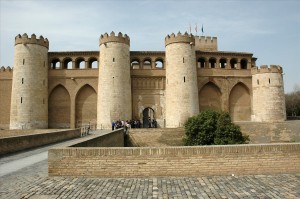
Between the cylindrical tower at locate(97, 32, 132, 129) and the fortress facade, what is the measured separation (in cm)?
9

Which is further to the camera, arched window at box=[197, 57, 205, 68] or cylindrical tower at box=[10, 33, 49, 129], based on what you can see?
arched window at box=[197, 57, 205, 68]

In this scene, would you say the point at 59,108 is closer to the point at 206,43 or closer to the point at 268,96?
the point at 206,43

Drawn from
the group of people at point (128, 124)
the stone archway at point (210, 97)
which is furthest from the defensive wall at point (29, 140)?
the stone archway at point (210, 97)

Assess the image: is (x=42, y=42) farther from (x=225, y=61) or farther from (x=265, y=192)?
(x=265, y=192)

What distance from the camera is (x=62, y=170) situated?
6805 millimetres

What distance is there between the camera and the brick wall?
22.4 ft

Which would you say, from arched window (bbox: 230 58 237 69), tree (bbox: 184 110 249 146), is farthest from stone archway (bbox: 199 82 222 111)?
tree (bbox: 184 110 249 146)

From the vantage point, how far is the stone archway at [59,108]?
89.0 ft

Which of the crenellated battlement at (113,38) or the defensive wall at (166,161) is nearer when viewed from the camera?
the defensive wall at (166,161)

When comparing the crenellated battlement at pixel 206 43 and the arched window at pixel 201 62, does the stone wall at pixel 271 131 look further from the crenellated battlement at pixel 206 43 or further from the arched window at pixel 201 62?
the crenellated battlement at pixel 206 43

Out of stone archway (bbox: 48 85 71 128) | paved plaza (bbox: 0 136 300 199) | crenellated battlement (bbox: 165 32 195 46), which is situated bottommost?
paved plaza (bbox: 0 136 300 199)

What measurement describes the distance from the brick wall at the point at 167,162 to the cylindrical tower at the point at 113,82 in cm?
1825

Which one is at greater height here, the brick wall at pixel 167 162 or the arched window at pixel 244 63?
the arched window at pixel 244 63

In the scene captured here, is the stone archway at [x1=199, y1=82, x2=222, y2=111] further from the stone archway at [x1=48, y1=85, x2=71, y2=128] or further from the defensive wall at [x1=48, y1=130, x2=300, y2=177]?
the defensive wall at [x1=48, y1=130, x2=300, y2=177]
